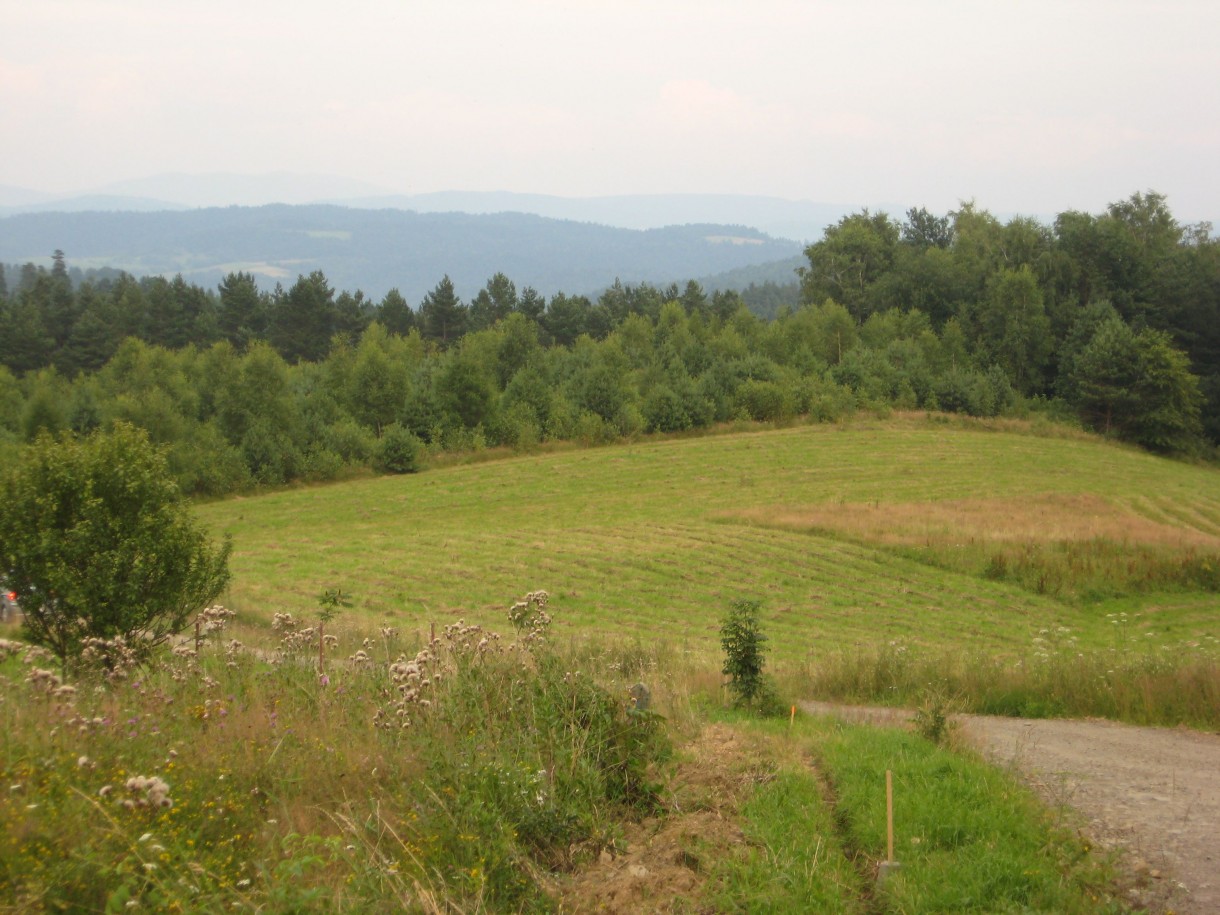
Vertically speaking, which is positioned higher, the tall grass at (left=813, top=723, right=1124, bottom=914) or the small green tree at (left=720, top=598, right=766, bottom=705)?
the tall grass at (left=813, top=723, right=1124, bottom=914)

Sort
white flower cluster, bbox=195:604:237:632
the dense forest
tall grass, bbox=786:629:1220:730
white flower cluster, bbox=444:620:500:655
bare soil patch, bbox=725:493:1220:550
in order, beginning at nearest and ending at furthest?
1. white flower cluster, bbox=444:620:500:655
2. white flower cluster, bbox=195:604:237:632
3. tall grass, bbox=786:629:1220:730
4. bare soil patch, bbox=725:493:1220:550
5. the dense forest

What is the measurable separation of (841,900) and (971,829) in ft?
4.05

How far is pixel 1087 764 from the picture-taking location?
781cm

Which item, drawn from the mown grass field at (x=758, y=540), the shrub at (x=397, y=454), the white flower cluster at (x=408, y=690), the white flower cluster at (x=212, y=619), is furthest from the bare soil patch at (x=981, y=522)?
the white flower cluster at (x=408, y=690)

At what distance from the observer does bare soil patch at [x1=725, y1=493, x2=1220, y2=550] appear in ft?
102

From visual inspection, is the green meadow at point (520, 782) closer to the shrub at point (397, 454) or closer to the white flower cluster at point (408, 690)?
the white flower cluster at point (408, 690)

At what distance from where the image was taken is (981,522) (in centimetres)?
3406

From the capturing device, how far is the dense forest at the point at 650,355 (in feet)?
178

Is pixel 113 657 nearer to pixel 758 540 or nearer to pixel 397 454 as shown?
pixel 758 540

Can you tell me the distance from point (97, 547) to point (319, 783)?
7195 millimetres

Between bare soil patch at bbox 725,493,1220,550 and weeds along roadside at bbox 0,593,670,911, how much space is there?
26.3 meters

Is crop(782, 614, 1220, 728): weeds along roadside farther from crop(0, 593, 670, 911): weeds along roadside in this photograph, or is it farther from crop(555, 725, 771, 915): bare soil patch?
crop(0, 593, 670, 911): weeds along roadside

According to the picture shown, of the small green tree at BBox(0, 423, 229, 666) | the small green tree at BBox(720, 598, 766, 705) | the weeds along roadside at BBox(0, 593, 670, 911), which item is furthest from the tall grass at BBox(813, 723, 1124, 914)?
the small green tree at BBox(0, 423, 229, 666)

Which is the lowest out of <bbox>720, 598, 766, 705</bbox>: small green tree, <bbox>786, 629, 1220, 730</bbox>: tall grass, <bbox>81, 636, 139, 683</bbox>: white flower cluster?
<bbox>786, 629, 1220, 730</bbox>: tall grass
